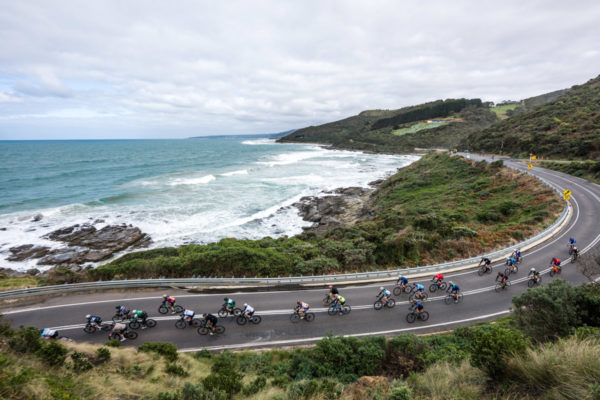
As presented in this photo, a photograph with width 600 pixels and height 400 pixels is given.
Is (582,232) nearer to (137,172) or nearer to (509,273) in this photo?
(509,273)

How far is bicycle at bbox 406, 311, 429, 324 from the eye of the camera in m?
14.1

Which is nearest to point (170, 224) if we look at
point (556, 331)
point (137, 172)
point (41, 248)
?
point (41, 248)

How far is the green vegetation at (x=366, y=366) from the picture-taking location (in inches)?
216

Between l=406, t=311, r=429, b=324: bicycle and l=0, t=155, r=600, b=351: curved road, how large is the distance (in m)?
0.21

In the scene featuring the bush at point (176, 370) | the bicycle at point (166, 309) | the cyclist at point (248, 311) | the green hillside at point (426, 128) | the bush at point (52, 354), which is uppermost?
the green hillside at point (426, 128)

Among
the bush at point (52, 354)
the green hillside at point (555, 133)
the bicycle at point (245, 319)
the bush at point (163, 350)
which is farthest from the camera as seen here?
the green hillside at point (555, 133)

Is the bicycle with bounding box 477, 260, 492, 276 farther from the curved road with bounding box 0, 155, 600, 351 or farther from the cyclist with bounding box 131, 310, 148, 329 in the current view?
the cyclist with bounding box 131, 310, 148, 329

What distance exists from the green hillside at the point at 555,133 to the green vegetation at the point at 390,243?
2096 cm

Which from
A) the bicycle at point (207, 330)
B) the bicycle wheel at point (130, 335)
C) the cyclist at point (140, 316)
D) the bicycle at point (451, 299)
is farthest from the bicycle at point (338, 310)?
the bicycle wheel at point (130, 335)

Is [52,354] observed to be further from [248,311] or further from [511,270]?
[511,270]

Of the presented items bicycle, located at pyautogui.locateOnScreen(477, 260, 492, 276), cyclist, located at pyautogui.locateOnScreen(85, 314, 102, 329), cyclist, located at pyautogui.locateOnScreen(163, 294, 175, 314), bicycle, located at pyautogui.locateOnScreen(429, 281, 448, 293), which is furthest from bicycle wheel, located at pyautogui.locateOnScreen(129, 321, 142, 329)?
bicycle, located at pyautogui.locateOnScreen(477, 260, 492, 276)

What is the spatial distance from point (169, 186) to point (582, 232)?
215 ft

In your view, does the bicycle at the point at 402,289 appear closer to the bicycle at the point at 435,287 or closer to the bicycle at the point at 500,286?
the bicycle at the point at 435,287

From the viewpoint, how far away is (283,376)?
375 inches
